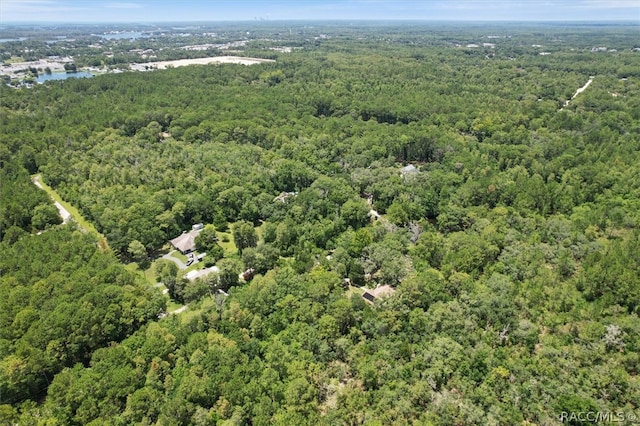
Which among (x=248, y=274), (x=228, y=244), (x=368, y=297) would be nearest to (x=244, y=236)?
(x=228, y=244)

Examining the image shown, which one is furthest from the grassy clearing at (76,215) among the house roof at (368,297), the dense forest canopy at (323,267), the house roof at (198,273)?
the house roof at (368,297)

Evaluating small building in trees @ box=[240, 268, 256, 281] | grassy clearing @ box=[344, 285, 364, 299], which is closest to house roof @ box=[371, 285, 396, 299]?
grassy clearing @ box=[344, 285, 364, 299]

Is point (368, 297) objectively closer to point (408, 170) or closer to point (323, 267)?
point (323, 267)

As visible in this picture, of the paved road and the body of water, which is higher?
Answer: the body of water

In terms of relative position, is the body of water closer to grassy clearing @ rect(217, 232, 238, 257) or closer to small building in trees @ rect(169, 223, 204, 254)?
small building in trees @ rect(169, 223, 204, 254)

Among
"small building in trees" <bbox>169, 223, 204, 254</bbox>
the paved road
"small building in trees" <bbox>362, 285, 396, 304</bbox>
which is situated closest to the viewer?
"small building in trees" <bbox>362, 285, 396, 304</bbox>

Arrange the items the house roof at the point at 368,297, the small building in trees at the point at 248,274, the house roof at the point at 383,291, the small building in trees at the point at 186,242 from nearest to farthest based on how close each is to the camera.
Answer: the house roof at the point at 383,291 < the house roof at the point at 368,297 < the small building in trees at the point at 248,274 < the small building in trees at the point at 186,242

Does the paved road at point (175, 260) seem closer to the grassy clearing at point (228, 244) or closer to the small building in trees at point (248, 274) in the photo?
the grassy clearing at point (228, 244)

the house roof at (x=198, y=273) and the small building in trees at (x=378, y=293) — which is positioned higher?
the small building in trees at (x=378, y=293)
